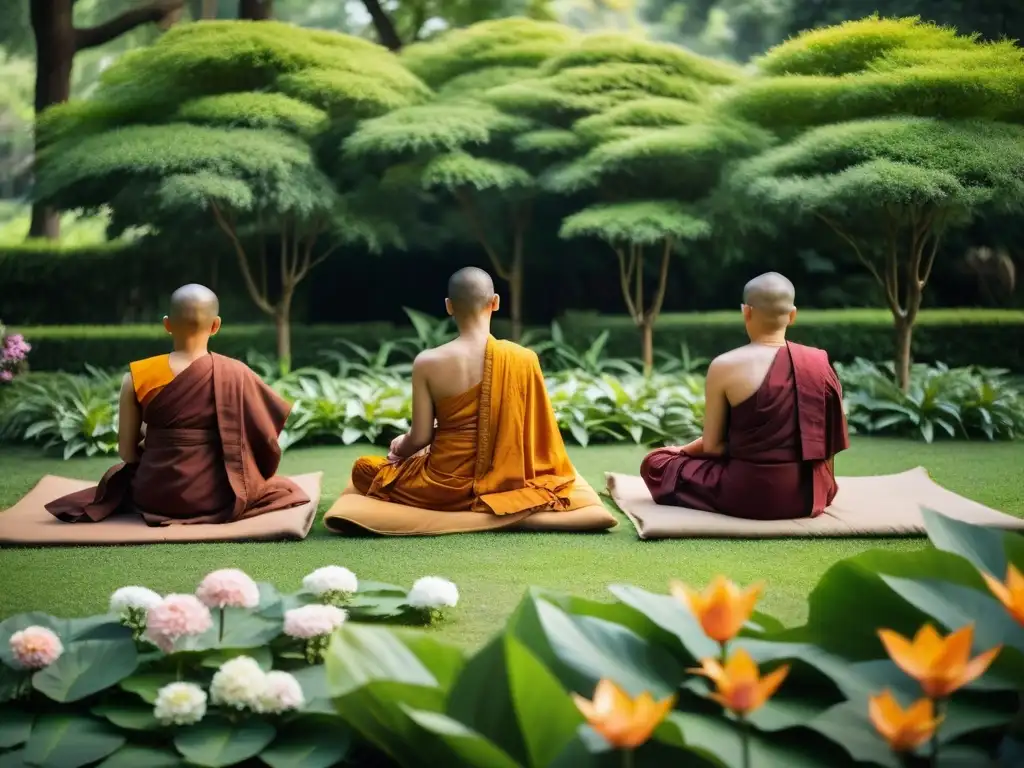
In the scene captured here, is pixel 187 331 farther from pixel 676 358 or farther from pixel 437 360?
pixel 676 358

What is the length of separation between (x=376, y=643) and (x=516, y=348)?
9.19 ft

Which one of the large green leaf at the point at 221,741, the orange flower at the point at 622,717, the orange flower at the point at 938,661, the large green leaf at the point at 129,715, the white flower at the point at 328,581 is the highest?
the orange flower at the point at 938,661

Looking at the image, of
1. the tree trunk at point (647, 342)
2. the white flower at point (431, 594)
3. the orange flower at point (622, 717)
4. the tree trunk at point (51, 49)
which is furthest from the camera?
the tree trunk at point (51, 49)

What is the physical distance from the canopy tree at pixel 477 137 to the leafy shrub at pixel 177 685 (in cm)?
683

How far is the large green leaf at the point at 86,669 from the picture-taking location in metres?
2.15

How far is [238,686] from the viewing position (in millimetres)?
2041

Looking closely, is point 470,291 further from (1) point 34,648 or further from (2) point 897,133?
(2) point 897,133

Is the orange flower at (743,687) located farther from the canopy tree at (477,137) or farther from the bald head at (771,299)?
the canopy tree at (477,137)

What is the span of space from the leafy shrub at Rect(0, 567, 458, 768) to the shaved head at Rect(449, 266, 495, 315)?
7.01 ft

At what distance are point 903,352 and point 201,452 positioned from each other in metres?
5.17

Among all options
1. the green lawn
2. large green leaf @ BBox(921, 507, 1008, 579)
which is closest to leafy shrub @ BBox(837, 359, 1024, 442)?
the green lawn

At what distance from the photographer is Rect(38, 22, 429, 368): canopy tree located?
327 inches

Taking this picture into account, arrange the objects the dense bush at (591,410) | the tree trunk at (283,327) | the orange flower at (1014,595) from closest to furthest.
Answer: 1. the orange flower at (1014,595)
2. the dense bush at (591,410)
3. the tree trunk at (283,327)

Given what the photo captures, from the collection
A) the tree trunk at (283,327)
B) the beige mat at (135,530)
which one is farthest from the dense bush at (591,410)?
the beige mat at (135,530)
